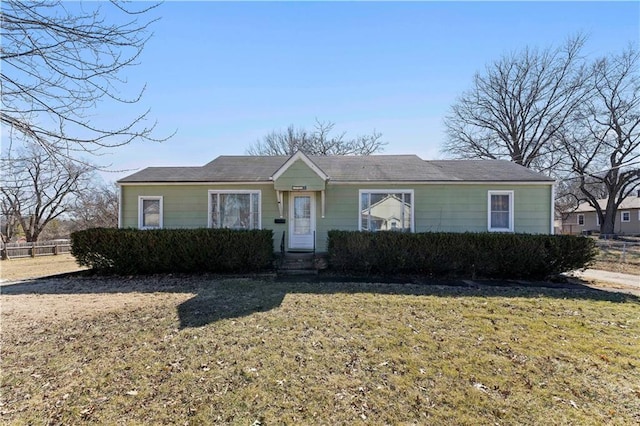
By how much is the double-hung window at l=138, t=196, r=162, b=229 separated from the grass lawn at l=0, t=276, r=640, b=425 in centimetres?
Result: 522

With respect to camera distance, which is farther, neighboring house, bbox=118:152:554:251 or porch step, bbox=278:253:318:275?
neighboring house, bbox=118:152:554:251

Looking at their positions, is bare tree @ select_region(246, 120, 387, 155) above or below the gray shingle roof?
above

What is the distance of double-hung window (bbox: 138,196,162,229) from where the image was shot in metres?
12.0

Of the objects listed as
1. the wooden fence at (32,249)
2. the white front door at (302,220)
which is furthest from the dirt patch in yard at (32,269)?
the white front door at (302,220)

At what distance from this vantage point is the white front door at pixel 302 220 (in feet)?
39.4

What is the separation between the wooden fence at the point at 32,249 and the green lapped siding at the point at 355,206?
11.1 meters

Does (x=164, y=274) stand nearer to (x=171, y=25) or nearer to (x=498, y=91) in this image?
(x=171, y=25)

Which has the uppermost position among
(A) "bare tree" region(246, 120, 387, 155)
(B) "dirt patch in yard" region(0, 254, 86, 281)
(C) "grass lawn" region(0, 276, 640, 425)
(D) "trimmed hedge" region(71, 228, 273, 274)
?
(A) "bare tree" region(246, 120, 387, 155)

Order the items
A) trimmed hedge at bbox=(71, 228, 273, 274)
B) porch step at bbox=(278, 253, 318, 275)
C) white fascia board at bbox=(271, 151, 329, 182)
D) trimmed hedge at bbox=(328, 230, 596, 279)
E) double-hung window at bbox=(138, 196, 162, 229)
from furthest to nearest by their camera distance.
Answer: double-hung window at bbox=(138, 196, 162, 229) → white fascia board at bbox=(271, 151, 329, 182) → porch step at bbox=(278, 253, 318, 275) → trimmed hedge at bbox=(71, 228, 273, 274) → trimmed hedge at bbox=(328, 230, 596, 279)

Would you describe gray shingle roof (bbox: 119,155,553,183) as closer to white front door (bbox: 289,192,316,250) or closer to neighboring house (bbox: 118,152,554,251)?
neighboring house (bbox: 118,152,554,251)

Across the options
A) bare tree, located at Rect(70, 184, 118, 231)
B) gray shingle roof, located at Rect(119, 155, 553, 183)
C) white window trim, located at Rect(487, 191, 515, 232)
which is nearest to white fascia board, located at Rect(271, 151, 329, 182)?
gray shingle roof, located at Rect(119, 155, 553, 183)

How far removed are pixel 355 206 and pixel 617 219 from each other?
5047cm

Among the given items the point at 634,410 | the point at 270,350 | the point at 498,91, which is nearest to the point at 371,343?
the point at 270,350

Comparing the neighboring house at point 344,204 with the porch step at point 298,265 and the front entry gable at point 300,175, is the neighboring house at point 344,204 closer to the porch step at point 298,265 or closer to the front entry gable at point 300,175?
the front entry gable at point 300,175
